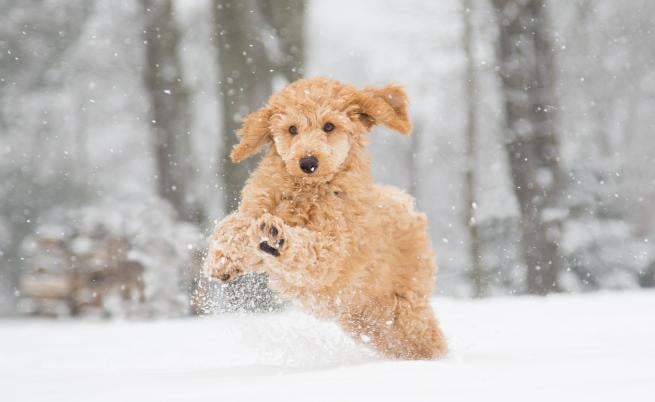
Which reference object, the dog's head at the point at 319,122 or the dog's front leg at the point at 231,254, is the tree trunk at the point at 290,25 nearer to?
the dog's head at the point at 319,122

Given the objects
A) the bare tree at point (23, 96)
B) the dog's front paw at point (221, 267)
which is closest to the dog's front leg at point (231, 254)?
the dog's front paw at point (221, 267)

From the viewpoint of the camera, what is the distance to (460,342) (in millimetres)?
5453

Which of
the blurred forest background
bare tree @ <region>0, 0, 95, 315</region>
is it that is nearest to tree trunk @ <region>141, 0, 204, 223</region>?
the blurred forest background

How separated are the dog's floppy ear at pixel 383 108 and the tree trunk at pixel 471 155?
7.48 meters

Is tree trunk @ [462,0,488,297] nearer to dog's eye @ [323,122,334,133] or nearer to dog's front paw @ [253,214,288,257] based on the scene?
dog's eye @ [323,122,334,133]

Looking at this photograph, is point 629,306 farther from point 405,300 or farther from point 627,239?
point 627,239

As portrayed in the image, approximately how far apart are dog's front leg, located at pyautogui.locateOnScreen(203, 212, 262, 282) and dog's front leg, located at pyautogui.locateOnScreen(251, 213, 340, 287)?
87mm

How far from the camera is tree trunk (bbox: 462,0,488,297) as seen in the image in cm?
1181

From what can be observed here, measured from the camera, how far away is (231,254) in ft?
11.6

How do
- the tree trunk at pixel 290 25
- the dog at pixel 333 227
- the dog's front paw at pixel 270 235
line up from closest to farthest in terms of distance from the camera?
the dog's front paw at pixel 270 235
the dog at pixel 333 227
the tree trunk at pixel 290 25

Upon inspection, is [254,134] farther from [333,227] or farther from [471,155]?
[471,155]

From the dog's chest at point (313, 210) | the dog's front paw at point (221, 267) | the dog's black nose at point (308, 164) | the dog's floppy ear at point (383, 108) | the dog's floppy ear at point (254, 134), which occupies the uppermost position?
the dog's floppy ear at point (383, 108)

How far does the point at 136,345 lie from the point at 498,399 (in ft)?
14.3

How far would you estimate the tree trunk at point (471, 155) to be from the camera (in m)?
11.8
